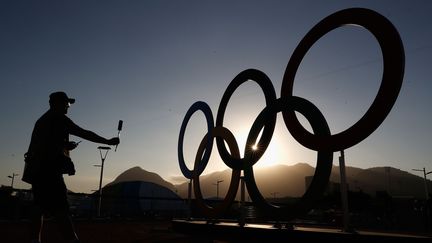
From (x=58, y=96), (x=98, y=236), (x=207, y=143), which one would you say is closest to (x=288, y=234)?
(x=58, y=96)

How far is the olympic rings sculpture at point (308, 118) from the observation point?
6071 millimetres

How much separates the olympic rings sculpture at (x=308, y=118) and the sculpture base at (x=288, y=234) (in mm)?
728

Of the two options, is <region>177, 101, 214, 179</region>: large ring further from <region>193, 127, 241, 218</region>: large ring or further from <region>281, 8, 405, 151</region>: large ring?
<region>281, 8, 405, 151</region>: large ring

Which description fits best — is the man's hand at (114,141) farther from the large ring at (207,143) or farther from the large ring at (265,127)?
the large ring at (207,143)

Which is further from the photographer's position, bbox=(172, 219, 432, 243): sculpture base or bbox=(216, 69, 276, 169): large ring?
bbox=(216, 69, 276, 169): large ring

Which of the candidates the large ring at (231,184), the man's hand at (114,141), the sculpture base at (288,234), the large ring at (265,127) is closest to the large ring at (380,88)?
the large ring at (265,127)

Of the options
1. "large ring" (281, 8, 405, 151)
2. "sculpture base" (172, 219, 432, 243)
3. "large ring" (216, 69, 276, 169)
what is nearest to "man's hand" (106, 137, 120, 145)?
"sculpture base" (172, 219, 432, 243)

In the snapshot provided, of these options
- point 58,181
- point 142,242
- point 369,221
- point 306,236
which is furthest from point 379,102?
point 369,221

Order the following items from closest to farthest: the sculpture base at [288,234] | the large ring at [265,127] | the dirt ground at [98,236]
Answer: the sculpture base at [288,234]
the large ring at [265,127]
the dirt ground at [98,236]

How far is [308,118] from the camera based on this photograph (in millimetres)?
7430

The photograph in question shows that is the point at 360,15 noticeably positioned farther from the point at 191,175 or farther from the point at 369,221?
the point at 369,221

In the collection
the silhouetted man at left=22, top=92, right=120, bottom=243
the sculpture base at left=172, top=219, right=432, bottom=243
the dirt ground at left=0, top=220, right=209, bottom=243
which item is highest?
the silhouetted man at left=22, top=92, right=120, bottom=243

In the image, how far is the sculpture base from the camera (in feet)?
17.1

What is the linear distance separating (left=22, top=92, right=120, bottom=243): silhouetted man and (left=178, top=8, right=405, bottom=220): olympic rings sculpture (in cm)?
434
